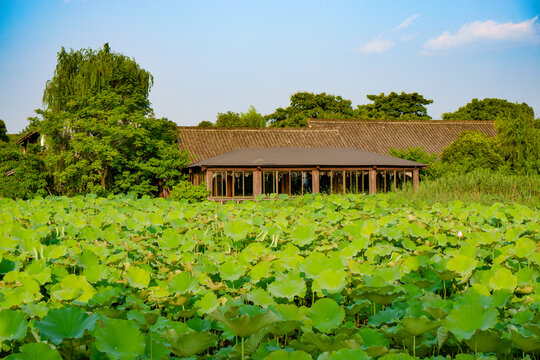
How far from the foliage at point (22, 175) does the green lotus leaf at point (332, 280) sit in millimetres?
22686

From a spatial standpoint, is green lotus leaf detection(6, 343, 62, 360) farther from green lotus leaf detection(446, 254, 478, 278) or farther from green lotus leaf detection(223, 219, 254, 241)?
green lotus leaf detection(223, 219, 254, 241)

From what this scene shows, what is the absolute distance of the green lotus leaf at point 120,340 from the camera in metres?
1.33

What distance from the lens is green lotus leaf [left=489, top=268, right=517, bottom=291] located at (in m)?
2.12

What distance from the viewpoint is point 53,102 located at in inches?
1024

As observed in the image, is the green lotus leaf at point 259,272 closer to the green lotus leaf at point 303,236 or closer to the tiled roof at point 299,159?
the green lotus leaf at point 303,236

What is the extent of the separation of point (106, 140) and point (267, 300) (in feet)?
69.6

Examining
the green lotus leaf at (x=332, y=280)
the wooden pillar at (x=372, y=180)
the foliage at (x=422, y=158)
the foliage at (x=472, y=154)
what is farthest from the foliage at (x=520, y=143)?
the green lotus leaf at (x=332, y=280)

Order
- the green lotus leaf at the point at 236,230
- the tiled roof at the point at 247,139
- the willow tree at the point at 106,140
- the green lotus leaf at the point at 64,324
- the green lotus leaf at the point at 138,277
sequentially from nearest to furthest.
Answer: the green lotus leaf at the point at 64,324, the green lotus leaf at the point at 138,277, the green lotus leaf at the point at 236,230, the willow tree at the point at 106,140, the tiled roof at the point at 247,139

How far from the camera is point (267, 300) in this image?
195 cm

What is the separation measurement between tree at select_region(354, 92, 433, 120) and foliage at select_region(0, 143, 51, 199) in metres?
28.8

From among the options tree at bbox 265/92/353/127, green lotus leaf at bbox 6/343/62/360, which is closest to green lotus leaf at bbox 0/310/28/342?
green lotus leaf at bbox 6/343/62/360

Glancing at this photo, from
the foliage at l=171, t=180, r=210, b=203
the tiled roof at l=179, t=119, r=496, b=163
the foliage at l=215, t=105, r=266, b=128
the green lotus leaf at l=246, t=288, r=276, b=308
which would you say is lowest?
the foliage at l=171, t=180, r=210, b=203

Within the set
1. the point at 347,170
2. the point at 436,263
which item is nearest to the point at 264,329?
the point at 436,263

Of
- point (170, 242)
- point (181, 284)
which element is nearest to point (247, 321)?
point (181, 284)
